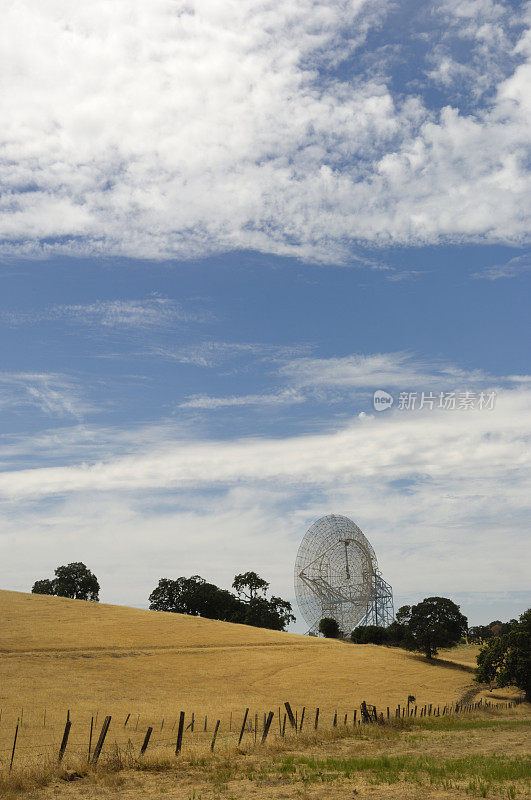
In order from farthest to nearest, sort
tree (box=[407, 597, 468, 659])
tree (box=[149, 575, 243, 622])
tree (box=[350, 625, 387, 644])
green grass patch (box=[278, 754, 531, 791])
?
tree (box=[149, 575, 243, 622]) < tree (box=[350, 625, 387, 644]) < tree (box=[407, 597, 468, 659]) < green grass patch (box=[278, 754, 531, 791])

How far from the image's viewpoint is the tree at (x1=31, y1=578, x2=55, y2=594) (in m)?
137

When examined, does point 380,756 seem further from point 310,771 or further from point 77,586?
point 77,586

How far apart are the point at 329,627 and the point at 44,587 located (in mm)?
70286

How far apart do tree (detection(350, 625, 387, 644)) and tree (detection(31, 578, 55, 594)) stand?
220 feet

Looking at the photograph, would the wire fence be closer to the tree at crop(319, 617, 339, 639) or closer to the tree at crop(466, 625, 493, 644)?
the tree at crop(319, 617, 339, 639)

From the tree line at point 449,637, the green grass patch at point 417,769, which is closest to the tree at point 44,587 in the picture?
the tree line at point 449,637

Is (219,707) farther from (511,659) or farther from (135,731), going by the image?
(511,659)

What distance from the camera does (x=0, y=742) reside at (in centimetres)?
3053

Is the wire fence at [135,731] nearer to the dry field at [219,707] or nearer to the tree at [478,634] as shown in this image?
the dry field at [219,707]

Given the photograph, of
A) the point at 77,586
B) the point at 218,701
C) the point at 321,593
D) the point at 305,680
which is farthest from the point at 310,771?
the point at 77,586

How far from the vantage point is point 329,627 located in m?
99.4

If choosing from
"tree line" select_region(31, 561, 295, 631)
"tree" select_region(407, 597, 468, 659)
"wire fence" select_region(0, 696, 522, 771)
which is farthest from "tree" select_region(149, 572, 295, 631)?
"wire fence" select_region(0, 696, 522, 771)

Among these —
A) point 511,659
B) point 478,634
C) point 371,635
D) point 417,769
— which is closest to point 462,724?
point 417,769

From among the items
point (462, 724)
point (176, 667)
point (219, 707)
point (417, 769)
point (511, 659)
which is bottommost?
point (219, 707)
